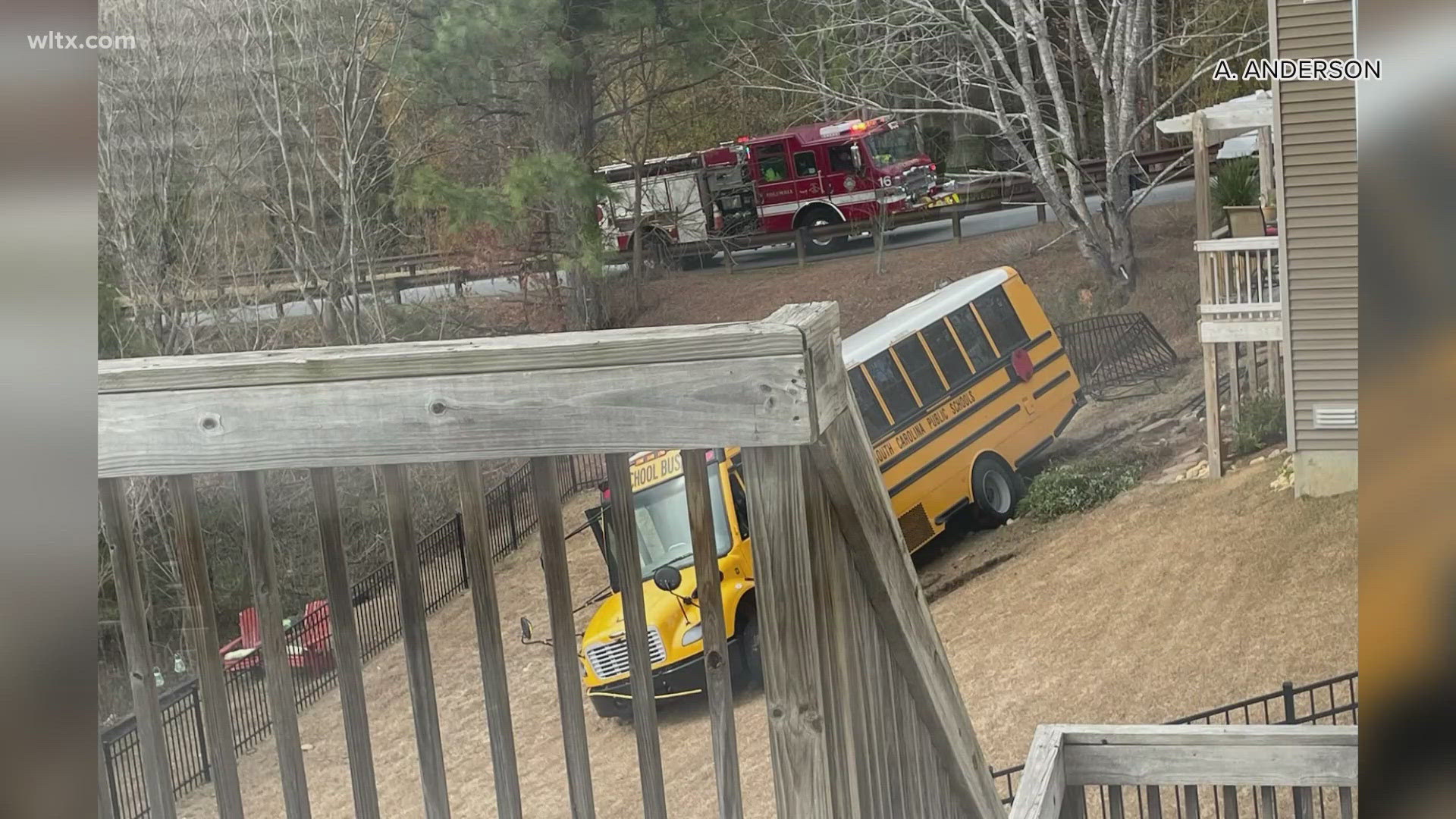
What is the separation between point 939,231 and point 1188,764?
2.25m

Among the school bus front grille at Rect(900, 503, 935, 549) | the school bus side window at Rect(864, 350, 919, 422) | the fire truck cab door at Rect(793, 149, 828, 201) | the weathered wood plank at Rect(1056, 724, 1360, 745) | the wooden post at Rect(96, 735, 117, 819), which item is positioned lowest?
the school bus front grille at Rect(900, 503, 935, 549)

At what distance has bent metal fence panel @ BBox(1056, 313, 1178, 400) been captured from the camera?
3449 mm

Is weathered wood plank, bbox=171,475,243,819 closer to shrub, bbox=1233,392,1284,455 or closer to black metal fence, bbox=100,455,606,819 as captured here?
black metal fence, bbox=100,455,606,819

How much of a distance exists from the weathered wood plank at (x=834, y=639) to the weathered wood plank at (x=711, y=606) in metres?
0.04

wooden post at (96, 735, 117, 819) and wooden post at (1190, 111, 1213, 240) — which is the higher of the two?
wooden post at (1190, 111, 1213, 240)

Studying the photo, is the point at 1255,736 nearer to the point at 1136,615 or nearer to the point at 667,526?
the point at 667,526

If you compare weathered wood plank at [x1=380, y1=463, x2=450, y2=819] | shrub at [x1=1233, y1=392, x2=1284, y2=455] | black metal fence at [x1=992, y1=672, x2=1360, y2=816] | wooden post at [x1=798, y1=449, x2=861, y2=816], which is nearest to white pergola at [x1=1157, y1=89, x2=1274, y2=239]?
shrub at [x1=1233, y1=392, x2=1284, y2=455]

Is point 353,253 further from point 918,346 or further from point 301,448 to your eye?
point 301,448

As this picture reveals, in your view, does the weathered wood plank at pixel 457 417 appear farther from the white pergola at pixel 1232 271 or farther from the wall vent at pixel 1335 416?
the wall vent at pixel 1335 416

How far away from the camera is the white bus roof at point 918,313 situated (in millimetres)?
3443

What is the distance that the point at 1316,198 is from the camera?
8.81 feet

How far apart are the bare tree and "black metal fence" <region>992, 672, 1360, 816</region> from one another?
107 centimetres

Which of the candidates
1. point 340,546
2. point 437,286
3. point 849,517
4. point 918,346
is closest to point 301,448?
point 340,546

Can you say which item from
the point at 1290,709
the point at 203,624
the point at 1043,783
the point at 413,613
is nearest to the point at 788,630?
the point at 413,613
